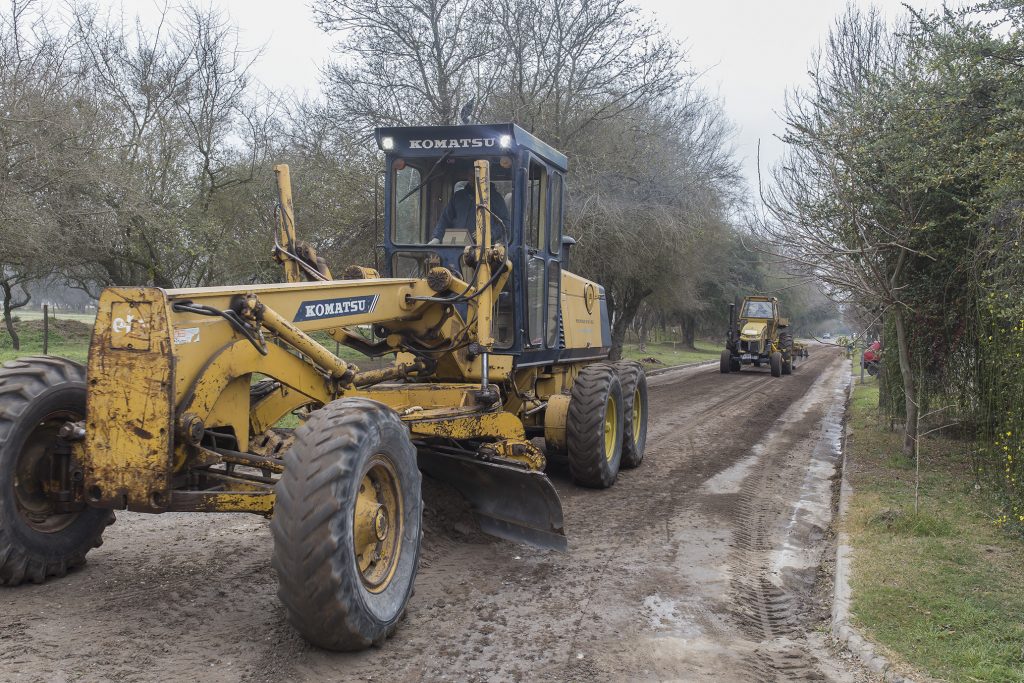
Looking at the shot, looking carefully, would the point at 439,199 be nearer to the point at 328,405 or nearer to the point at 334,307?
the point at 334,307

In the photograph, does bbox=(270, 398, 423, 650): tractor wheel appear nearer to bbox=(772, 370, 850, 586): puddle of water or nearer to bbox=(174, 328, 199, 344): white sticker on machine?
bbox=(174, 328, 199, 344): white sticker on machine

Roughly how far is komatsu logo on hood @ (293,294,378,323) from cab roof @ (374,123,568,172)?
2.14 meters

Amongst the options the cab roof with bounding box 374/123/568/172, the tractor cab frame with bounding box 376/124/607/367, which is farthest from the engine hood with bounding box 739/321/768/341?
the cab roof with bounding box 374/123/568/172

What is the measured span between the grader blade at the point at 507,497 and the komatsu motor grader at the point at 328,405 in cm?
2

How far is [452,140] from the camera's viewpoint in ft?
25.3

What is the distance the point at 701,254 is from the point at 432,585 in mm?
23478

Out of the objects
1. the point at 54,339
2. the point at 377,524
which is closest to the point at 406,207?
the point at 377,524

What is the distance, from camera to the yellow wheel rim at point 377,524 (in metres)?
4.60

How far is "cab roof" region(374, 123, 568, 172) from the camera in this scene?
25.1 feet

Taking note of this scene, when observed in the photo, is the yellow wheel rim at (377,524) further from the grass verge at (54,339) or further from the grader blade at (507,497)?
the grass verge at (54,339)

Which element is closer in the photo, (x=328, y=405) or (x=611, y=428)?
Answer: (x=328, y=405)

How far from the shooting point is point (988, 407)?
8.45 metres

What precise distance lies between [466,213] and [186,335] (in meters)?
3.82

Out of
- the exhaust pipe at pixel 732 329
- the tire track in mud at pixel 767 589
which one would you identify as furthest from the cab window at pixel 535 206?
the exhaust pipe at pixel 732 329
